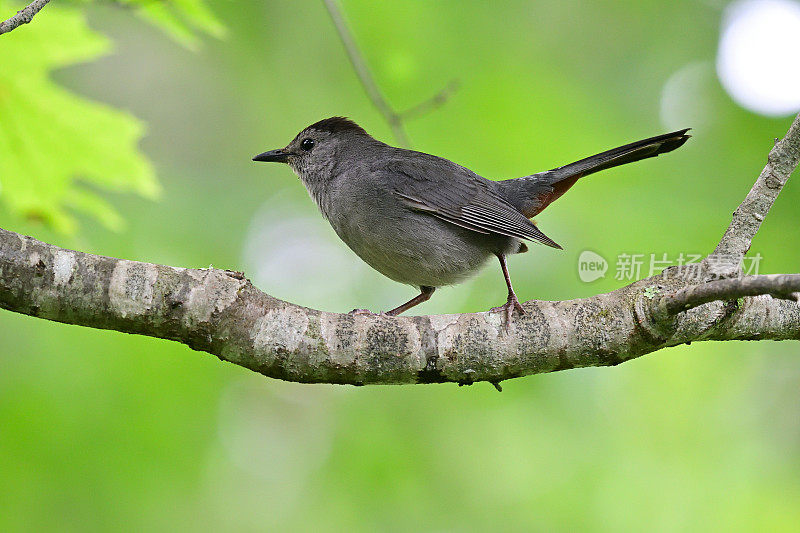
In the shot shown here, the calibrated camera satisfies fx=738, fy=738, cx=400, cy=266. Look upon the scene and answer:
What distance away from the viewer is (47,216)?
4.26m

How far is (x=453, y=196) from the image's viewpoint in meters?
4.93

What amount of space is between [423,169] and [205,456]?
8.41 ft

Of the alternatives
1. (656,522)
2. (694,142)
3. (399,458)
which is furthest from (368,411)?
(694,142)

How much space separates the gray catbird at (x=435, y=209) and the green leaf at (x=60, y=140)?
1378 mm

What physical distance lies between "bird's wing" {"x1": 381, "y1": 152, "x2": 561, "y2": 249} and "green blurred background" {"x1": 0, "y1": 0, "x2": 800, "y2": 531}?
652 millimetres

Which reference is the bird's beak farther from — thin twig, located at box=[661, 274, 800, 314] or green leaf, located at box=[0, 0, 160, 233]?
thin twig, located at box=[661, 274, 800, 314]

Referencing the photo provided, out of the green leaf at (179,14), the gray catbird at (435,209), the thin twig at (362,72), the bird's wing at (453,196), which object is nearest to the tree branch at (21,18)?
the green leaf at (179,14)

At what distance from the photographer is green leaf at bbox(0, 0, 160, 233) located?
405cm

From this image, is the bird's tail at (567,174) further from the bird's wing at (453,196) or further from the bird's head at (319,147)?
the bird's head at (319,147)

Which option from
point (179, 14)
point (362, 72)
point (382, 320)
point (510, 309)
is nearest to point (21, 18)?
point (179, 14)

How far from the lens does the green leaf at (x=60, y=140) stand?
Result: 405 cm

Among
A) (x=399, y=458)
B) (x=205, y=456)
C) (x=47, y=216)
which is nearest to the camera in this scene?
(x=47, y=216)

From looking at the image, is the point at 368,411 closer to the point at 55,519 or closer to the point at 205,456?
the point at 205,456

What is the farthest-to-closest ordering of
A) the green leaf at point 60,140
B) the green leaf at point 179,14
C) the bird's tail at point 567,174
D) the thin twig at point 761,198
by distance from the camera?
the bird's tail at point 567,174 < the green leaf at point 60,140 < the green leaf at point 179,14 < the thin twig at point 761,198
